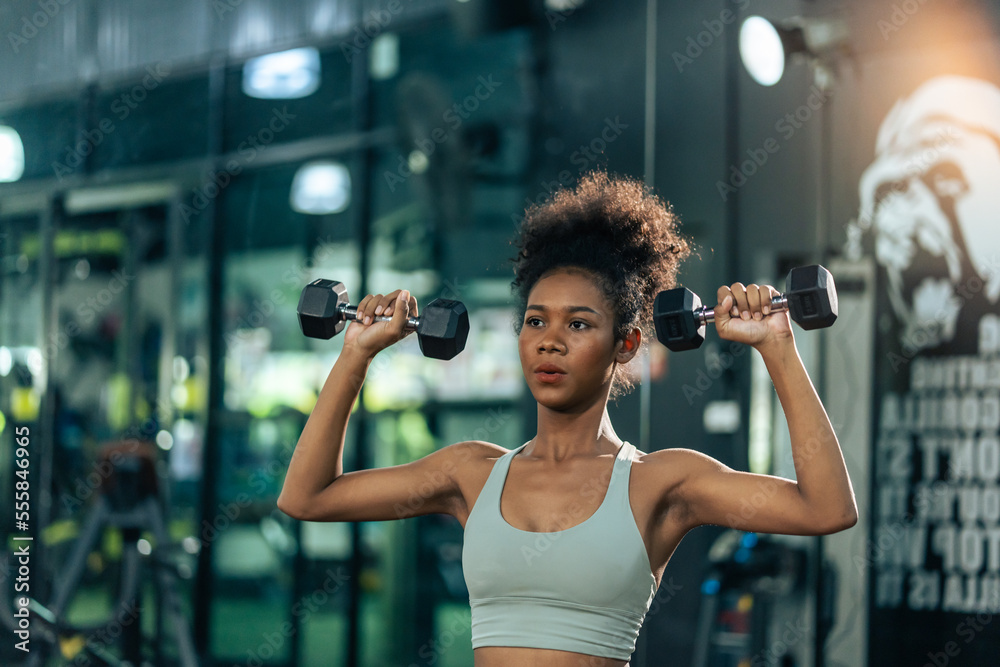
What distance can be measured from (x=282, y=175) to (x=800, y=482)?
134 inches

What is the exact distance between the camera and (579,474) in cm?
185

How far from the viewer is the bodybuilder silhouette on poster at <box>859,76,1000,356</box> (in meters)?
3.16

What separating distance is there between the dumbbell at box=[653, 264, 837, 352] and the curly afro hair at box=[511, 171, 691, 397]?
0.35 ft

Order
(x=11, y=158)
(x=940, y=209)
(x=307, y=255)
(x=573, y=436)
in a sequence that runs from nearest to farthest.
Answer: (x=573, y=436)
(x=940, y=209)
(x=11, y=158)
(x=307, y=255)

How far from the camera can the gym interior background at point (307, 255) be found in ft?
12.2

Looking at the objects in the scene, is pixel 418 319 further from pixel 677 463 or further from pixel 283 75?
pixel 283 75

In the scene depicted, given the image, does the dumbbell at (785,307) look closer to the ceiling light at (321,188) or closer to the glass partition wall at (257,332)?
the glass partition wall at (257,332)

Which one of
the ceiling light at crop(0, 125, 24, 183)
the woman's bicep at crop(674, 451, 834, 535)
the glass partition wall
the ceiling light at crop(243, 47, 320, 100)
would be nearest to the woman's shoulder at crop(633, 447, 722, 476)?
the woman's bicep at crop(674, 451, 834, 535)

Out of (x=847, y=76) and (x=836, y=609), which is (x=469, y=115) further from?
(x=836, y=609)

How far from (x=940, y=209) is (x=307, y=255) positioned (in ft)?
8.73

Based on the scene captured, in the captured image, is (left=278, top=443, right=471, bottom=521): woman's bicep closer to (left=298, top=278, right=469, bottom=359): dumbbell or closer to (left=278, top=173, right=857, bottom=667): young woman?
(left=278, top=173, right=857, bottom=667): young woman

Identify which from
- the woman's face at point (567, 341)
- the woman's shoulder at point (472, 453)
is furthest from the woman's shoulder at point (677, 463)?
the woman's shoulder at point (472, 453)

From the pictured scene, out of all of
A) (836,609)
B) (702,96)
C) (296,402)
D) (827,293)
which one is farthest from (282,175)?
(827,293)

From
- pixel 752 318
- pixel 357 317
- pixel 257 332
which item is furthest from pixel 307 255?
pixel 752 318
